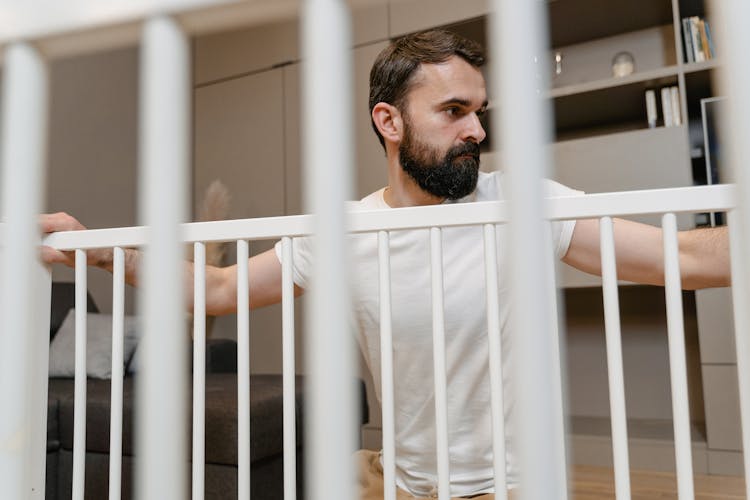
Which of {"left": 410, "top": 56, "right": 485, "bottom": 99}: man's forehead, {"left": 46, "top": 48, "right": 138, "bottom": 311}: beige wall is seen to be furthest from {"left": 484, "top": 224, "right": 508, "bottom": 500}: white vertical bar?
{"left": 46, "top": 48, "right": 138, "bottom": 311}: beige wall

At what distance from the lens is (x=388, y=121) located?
144 centimetres

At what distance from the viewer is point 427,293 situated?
1058 mm

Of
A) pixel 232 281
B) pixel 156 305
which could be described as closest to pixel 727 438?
pixel 232 281

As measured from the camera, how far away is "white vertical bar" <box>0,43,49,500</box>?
319 mm

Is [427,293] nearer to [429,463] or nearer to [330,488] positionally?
[429,463]

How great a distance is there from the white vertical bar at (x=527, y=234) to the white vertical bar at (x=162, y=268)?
0.16 meters

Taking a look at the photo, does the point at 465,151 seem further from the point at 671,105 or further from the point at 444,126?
the point at 671,105

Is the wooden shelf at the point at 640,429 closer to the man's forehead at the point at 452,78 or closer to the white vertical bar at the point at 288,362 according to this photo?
the man's forehead at the point at 452,78

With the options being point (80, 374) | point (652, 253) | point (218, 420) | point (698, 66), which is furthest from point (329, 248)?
point (698, 66)

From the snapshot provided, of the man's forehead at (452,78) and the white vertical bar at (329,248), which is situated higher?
the man's forehead at (452,78)

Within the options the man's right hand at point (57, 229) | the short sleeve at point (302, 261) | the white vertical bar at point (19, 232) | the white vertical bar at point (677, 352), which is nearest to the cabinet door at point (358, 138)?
the short sleeve at point (302, 261)

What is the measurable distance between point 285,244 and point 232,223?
7 cm

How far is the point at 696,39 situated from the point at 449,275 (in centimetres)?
203

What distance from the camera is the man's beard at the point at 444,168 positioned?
1214mm
